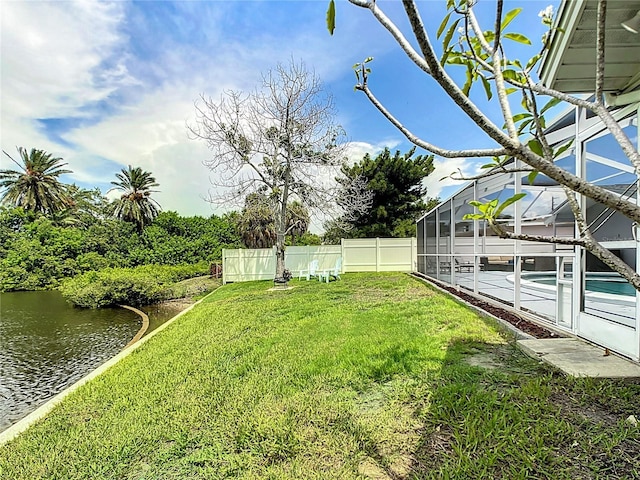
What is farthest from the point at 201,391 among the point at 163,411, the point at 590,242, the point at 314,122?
the point at 314,122

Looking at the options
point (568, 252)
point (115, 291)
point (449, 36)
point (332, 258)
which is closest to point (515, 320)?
point (568, 252)

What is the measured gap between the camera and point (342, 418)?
261cm

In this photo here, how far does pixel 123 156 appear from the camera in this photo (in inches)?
858

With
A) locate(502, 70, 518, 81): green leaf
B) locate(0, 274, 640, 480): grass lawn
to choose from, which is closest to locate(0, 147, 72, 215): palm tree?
locate(0, 274, 640, 480): grass lawn

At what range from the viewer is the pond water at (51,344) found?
172 inches

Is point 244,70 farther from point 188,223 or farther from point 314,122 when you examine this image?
point 188,223

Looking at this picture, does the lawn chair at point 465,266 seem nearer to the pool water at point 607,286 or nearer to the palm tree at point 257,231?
the pool water at point 607,286

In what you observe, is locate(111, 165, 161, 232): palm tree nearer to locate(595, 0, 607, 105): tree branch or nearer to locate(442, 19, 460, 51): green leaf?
locate(442, 19, 460, 51): green leaf

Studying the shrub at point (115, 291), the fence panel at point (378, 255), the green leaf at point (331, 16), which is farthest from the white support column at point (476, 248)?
the shrub at point (115, 291)

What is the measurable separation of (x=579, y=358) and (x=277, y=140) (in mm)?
10637

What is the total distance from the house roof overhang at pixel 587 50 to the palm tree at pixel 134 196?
989 inches

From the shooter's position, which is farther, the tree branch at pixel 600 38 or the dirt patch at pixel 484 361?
the dirt patch at pixel 484 361

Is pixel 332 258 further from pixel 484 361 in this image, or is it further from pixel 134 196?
pixel 134 196

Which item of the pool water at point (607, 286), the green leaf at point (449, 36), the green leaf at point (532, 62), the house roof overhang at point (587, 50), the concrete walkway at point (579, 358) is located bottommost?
the concrete walkway at point (579, 358)
